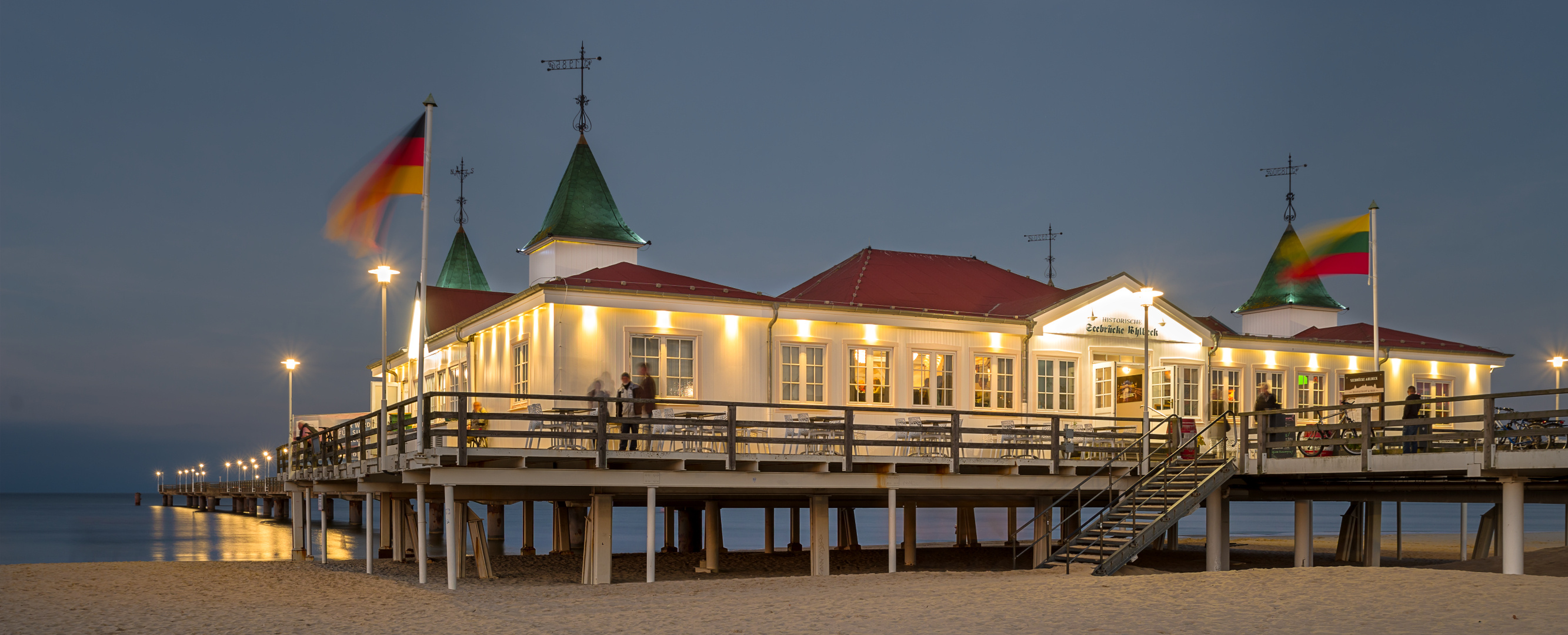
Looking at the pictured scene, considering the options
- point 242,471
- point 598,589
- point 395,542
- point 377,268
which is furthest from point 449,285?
point 242,471

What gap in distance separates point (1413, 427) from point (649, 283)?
13.7 metres

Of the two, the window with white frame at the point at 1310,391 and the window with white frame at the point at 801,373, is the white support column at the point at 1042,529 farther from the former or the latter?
the window with white frame at the point at 1310,391

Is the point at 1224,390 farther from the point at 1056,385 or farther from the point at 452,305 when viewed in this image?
the point at 452,305

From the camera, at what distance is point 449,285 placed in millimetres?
47000

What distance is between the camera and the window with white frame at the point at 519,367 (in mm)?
23734

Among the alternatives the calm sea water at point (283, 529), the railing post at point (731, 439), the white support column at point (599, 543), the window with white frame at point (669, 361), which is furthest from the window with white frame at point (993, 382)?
the calm sea water at point (283, 529)

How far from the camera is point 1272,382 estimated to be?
2916cm

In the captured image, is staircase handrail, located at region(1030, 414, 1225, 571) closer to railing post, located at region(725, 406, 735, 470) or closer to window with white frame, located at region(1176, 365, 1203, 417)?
railing post, located at region(725, 406, 735, 470)

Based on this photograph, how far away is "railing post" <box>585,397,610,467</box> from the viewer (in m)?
18.3

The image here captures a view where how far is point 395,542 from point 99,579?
8.23 m

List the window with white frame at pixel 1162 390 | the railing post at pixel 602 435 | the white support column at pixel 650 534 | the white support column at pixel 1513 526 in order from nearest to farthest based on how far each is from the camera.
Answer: the white support column at pixel 1513 526 → the railing post at pixel 602 435 → the white support column at pixel 650 534 → the window with white frame at pixel 1162 390

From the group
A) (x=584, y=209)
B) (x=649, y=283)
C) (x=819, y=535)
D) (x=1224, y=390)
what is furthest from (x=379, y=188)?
(x=1224, y=390)

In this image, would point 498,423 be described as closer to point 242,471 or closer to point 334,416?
point 334,416

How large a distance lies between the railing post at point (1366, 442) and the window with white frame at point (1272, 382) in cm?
1020
